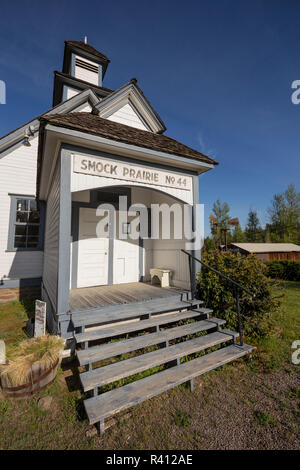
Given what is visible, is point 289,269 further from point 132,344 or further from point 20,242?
point 20,242

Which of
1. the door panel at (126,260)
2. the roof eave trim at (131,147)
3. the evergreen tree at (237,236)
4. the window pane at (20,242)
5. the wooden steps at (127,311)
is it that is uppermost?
the evergreen tree at (237,236)

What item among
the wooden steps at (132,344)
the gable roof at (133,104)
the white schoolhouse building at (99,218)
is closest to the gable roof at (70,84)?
the white schoolhouse building at (99,218)

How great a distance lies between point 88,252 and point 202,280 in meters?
3.45

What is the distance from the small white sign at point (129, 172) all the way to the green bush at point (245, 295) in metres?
2.39

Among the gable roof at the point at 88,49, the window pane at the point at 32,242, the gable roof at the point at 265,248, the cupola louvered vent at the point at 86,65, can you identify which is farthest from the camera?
the gable roof at the point at 265,248

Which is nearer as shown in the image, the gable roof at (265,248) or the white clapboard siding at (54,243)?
the white clapboard siding at (54,243)

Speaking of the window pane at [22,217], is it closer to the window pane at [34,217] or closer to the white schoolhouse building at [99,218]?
the white schoolhouse building at [99,218]

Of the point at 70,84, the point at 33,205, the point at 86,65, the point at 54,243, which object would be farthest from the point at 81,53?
the point at 54,243

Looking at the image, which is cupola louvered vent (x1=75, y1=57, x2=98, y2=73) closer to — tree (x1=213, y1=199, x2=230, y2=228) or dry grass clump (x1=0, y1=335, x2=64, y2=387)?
dry grass clump (x1=0, y1=335, x2=64, y2=387)

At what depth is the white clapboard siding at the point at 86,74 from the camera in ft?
38.2

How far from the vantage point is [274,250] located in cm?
2894

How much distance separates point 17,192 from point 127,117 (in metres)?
5.93

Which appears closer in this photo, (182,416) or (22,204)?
(182,416)

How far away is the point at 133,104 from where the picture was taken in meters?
7.26
